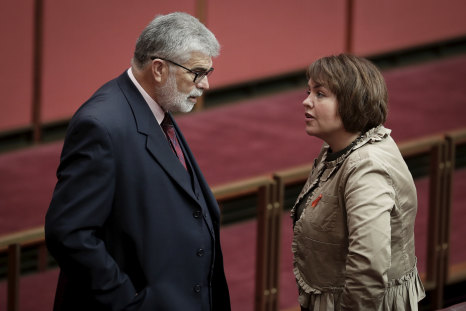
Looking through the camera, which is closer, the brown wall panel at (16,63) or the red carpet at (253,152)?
the red carpet at (253,152)

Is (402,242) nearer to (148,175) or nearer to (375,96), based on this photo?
(375,96)

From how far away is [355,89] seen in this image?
2.35m

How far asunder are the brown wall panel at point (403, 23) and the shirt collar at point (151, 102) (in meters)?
5.06

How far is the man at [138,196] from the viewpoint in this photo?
215 centimetres

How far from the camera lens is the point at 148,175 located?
7.34 feet

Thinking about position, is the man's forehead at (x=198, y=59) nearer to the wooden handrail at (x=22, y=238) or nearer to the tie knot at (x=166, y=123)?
the tie knot at (x=166, y=123)

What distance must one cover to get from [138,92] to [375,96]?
0.65 metres

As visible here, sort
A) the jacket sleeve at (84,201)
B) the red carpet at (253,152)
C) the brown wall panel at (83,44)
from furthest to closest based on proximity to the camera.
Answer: the brown wall panel at (83,44) → the red carpet at (253,152) → the jacket sleeve at (84,201)

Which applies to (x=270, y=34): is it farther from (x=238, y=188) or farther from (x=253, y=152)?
(x=238, y=188)

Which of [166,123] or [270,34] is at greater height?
[166,123]

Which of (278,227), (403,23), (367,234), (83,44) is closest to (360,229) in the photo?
(367,234)

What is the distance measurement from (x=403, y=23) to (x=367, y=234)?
18.1ft

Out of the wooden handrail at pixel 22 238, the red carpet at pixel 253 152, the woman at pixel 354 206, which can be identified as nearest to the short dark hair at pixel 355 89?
the woman at pixel 354 206

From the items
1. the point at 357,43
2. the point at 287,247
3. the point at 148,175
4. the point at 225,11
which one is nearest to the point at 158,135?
the point at 148,175
